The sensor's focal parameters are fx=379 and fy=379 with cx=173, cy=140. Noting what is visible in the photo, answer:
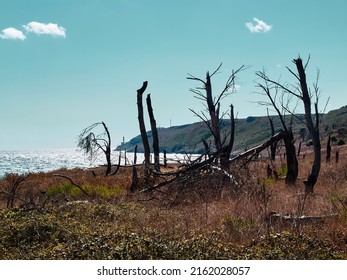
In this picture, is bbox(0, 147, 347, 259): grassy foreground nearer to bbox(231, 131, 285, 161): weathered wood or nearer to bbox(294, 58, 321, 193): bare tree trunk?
bbox(231, 131, 285, 161): weathered wood

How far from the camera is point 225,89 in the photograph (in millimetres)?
17297

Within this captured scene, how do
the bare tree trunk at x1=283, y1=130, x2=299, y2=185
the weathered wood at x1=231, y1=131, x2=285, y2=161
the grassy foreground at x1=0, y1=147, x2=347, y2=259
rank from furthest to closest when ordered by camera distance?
the bare tree trunk at x1=283, y1=130, x2=299, y2=185
the weathered wood at x1=231, y1=131, x2=285, y2=161
the grassy foreground at x1=0, y1=147, x2=347, y2=259

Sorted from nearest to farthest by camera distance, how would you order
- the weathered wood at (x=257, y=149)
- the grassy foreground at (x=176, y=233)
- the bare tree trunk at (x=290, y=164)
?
1. the grassy foreground at (x=176, y=233)
2. the weathered wood at (x=257, y=149)
3. the bare tree trunk at (x=290, y=164)

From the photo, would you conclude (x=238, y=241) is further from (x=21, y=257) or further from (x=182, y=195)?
(x=182, y=195)

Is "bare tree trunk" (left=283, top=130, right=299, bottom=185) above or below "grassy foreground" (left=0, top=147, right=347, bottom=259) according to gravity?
above

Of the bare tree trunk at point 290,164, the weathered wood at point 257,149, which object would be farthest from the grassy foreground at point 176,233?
the bare tree trunk at point 290,164

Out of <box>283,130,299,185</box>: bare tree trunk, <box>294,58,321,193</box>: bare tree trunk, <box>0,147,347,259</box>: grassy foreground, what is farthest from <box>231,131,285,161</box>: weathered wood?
<box>0,147,347,259</box>: grassy foreground

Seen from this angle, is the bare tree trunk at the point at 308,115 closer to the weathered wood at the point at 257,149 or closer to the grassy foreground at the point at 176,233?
the weathered wood at the point at 257,149

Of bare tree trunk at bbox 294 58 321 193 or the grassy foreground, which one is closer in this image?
the grassy foreground

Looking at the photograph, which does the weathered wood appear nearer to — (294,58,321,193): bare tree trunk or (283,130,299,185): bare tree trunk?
(283,130,299,185): bare tree trunk

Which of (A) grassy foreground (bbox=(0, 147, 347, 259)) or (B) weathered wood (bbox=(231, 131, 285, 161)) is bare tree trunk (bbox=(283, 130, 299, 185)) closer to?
(B) weathered wood (bbox=(231, 131, 285, 161))

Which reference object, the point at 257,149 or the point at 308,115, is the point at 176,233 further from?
the point at 308,115

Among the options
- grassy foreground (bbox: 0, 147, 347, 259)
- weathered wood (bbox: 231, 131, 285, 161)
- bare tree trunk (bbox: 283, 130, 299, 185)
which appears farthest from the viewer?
bare tree trunk (bbox: 283, 130, 299, 185)

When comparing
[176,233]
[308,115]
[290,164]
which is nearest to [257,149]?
[290,164]
